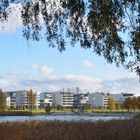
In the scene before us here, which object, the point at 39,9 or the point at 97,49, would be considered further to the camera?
the point at 97,49

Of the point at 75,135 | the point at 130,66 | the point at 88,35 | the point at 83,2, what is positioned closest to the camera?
the point at 83,2

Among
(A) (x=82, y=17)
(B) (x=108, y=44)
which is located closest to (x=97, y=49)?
(B) (x=108, y=44)

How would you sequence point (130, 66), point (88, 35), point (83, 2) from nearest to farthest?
point (83, 2)
point (88, 35)
point (130, 66)

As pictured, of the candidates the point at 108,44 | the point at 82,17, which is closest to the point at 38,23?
the point at 82,17

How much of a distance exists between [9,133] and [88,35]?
22.6 ft

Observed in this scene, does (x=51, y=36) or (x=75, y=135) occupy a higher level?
(x=51, y=36)

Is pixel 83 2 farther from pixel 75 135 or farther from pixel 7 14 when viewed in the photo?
pixel 75 135

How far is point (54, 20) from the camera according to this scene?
10398 mm

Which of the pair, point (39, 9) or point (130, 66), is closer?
point (39, 9)

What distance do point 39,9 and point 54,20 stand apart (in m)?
0.46

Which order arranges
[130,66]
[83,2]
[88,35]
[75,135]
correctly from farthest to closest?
1. [75,135]
2. [130,66]
3. [88,35]
4. [83,2]

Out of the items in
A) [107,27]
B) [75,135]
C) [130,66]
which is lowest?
[75,135]

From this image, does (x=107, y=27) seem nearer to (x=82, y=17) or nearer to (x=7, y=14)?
(x=82, y=17)

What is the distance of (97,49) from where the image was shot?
10.9m
